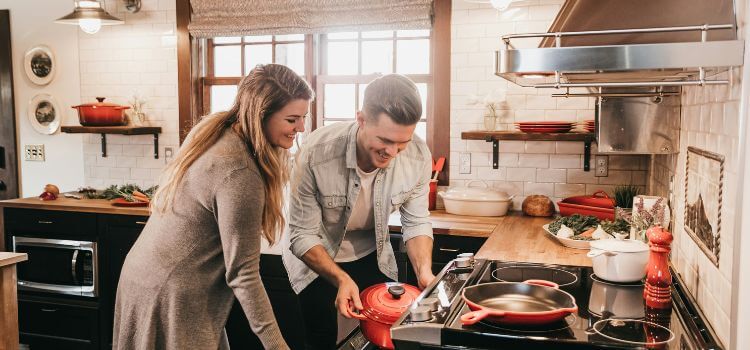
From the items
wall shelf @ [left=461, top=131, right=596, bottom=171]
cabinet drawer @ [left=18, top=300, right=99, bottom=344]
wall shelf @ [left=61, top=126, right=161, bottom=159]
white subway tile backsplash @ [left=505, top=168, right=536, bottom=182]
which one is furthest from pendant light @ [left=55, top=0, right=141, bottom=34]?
white subway tile backsplash @ [left=505, top=168, right=536, bottom=182]

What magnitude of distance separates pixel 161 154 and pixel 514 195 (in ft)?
8.68

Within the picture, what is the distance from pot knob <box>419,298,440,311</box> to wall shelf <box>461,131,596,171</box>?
2.12 metres

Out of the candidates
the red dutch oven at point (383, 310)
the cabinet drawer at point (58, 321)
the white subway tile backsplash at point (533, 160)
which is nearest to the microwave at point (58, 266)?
the cabinet drawer at point (58, 321)

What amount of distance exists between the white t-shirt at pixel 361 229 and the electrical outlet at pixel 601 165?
1796mm

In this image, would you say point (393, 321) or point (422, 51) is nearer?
point (393, 321)

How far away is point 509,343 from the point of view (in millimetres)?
1478

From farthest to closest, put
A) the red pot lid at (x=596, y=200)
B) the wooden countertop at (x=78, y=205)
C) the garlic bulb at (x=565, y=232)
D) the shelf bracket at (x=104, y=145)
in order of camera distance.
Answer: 1. the shelf bracket at (x=104, y=145)
2. the wooden countertop at (x=78, y=205)
3. the red pot lid at (x=596, y=200)
4. the garlic bulb at (x=565, y=232)

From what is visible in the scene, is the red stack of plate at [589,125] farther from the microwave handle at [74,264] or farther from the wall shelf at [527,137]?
the microwave handle at [74,264]

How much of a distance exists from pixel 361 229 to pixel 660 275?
4.16ft

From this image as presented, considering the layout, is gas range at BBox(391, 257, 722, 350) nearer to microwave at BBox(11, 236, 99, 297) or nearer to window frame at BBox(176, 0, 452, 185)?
window frame at BBox(176, 0, 452, 185)

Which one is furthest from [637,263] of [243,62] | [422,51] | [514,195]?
[243,62]

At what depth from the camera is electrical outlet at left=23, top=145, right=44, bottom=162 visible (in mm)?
5078

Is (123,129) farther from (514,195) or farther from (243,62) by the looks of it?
(514,195)

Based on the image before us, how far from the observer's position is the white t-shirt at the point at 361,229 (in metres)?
2.54
